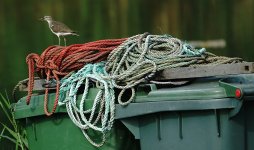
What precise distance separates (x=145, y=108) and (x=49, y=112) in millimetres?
650

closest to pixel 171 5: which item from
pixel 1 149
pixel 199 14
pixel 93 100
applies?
pixel 199 14

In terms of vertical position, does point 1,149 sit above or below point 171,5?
below

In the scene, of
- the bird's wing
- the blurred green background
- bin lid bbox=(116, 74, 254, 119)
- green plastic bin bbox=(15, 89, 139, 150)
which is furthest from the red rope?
the blurred green background

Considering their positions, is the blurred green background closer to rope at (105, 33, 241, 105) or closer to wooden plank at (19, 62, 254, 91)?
rope at (105, 33, 241, 105)

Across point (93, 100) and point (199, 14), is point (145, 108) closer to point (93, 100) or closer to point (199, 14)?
point (93, 100)

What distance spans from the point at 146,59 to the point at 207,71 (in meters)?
0.39

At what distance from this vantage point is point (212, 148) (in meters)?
4.30

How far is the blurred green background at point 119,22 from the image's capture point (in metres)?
17.8

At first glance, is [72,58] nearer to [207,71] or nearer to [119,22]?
[207,71]

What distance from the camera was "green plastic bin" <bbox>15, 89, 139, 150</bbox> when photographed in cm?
472

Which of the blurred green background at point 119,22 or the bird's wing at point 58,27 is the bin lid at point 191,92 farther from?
the blurred green background at point 119,22

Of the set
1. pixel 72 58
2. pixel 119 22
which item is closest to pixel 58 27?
pixel 72 58

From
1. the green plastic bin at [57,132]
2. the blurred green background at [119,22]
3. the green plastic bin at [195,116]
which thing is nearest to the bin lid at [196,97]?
the green plastic bin at [195,116]

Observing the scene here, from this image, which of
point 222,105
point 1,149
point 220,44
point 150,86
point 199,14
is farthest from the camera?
point 199,14
